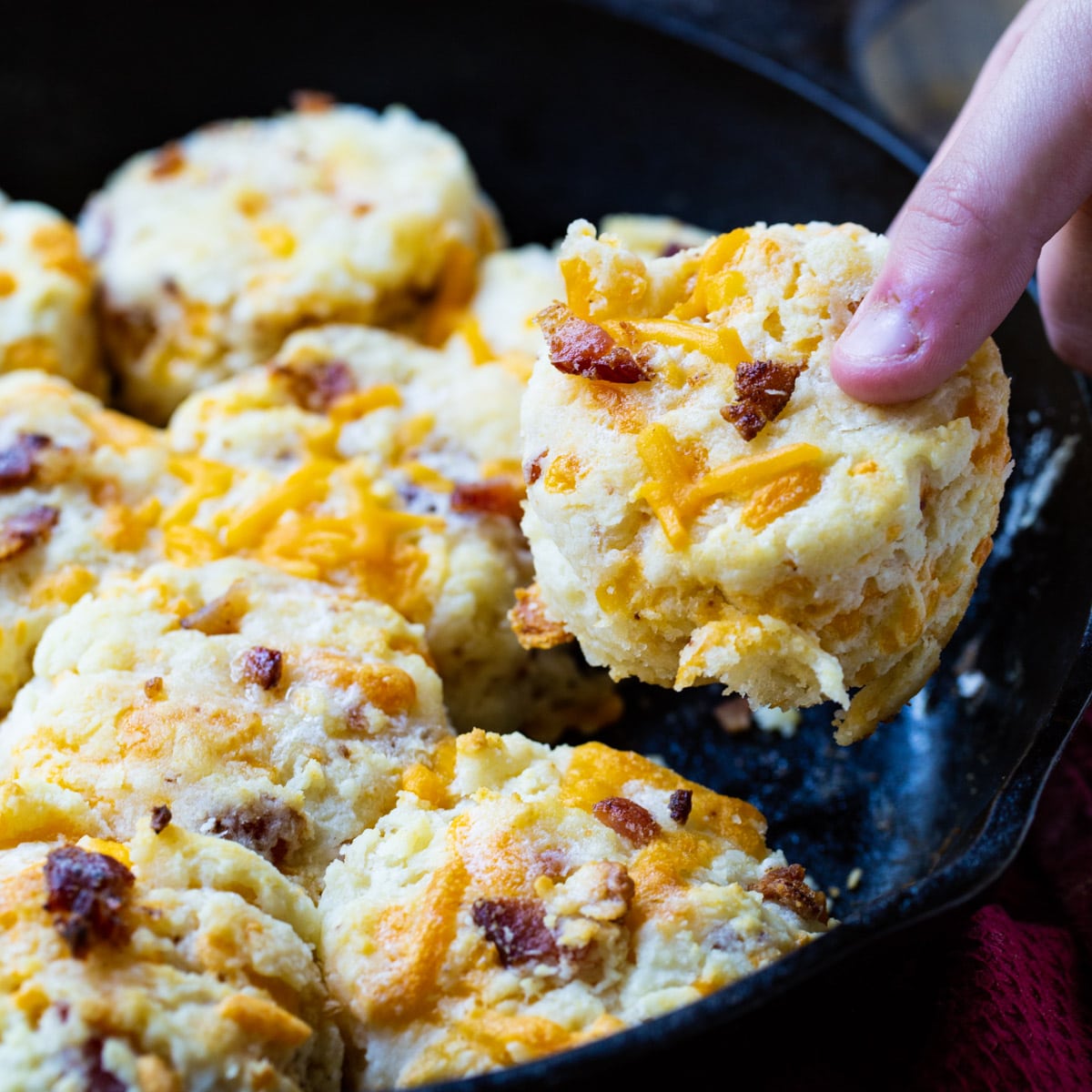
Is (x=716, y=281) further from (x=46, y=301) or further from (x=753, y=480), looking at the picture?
(x=46, y=301)

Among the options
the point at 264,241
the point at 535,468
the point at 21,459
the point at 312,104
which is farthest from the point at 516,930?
the point at 312,104

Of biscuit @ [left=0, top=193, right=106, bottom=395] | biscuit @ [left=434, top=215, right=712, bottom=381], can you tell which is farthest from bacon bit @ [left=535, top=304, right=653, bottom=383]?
biscuit @ [left=0, top=193, right=106, bottom=395]

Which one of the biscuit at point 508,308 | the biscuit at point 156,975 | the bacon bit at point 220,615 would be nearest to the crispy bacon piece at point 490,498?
the biscuit at point 508,308

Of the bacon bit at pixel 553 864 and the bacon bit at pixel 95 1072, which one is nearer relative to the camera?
the bacon bit at pixel 95 1072

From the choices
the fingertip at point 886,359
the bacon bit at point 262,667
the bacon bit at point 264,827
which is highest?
the fingertip at point 886,359

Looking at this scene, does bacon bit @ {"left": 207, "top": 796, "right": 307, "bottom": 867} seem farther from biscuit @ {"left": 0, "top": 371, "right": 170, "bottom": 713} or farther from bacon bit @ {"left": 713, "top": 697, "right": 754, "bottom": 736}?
bacon bit @ {"left": 713, "top": 697, "right": 754, "bottom": 736}

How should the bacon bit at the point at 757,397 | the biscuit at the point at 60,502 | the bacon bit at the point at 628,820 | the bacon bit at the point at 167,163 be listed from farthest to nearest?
the bacon bit at the point at 167,163 → the biscuit at the point at 60,502 → the bacon bit at the point at 628,820 → the bacon bit at the point at 757,397

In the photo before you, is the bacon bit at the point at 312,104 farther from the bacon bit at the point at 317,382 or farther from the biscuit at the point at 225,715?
the biscuit at the point at 225,715
